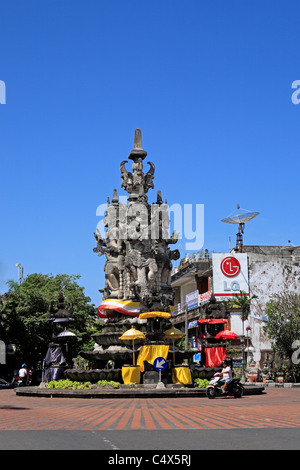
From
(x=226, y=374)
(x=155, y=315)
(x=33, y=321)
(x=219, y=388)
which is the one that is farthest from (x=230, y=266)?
(x=219, y=388)

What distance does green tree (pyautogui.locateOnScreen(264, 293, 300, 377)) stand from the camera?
46562 mm

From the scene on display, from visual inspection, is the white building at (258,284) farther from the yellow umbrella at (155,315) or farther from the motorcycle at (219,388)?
the motorcycle at (219,388)

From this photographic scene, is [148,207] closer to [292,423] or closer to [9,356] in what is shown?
[9,356]

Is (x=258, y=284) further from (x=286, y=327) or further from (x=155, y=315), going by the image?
(x=155, y=315)

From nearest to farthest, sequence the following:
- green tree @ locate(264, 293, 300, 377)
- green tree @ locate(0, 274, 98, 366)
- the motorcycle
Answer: the motorcycle → green tree @ locate(264, 293, 300, 377) → green tree @ locate(0, 274, 98, 366)

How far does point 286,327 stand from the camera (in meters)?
46.8

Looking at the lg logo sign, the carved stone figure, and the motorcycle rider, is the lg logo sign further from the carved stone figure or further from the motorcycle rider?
the motorcycle rider

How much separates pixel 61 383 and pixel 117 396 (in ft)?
13.8

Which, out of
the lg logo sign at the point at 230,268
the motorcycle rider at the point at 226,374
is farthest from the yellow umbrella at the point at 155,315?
the lg logo sign at the point at 230,268

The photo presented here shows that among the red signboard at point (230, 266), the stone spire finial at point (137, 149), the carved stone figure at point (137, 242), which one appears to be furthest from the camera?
the red signboard at point (230, 266)

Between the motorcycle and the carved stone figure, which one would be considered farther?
the carved stone figure

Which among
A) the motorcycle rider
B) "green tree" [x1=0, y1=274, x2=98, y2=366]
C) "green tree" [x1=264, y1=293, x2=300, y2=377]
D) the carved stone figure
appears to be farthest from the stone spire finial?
"green tree" [x1=264, y1=293, x2=300, y2=377]

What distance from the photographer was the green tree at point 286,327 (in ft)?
153
